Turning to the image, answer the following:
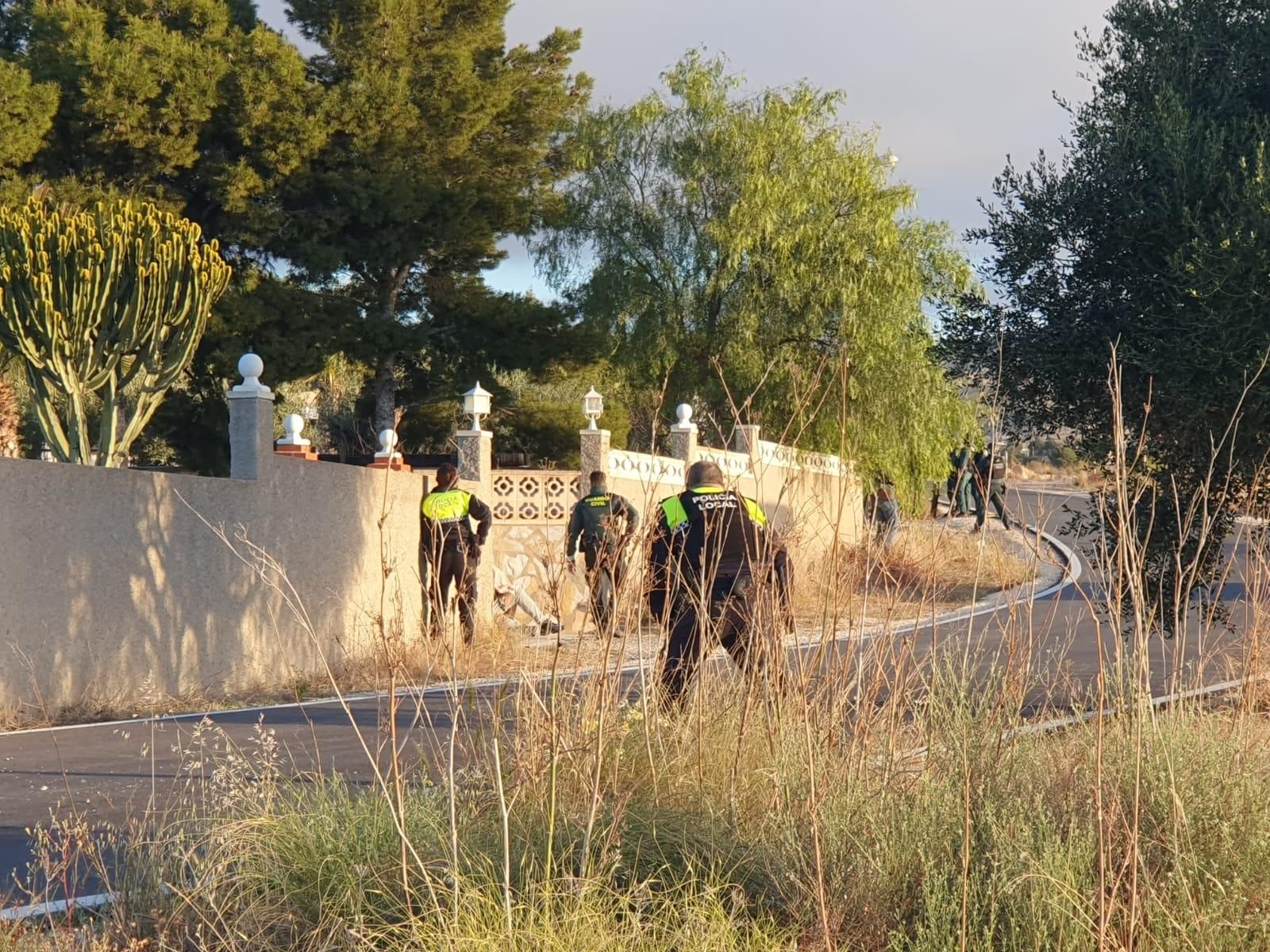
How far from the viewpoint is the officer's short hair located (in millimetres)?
7496

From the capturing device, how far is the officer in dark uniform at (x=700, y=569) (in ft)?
20.8

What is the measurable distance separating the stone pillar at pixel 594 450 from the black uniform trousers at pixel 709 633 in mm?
10022

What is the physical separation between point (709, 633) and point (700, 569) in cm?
29

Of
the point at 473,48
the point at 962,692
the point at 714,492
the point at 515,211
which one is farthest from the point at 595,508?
the point at 473,48

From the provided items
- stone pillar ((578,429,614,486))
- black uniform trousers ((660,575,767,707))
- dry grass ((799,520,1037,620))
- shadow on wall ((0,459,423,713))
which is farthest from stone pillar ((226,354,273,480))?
stone pillar ((578,429,614,486))

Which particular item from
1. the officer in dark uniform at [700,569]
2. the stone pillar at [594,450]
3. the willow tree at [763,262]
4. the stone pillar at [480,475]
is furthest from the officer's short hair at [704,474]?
the willow tree at [763,262]

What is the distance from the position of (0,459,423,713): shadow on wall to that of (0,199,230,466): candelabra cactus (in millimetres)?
5127

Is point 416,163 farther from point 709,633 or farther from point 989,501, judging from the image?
point 989,501

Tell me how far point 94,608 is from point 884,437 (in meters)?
18.1

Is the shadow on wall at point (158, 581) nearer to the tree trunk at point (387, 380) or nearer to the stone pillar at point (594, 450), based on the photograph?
the stone pillar at point (594, 450)

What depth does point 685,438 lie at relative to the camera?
19766mm

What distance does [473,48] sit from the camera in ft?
97.6

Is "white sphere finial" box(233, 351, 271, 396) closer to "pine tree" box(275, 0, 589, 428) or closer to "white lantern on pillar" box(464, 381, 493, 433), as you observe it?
"white lantern on pillar" box(464, 381, 493, 433)

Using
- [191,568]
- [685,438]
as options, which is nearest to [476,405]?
[685,438]
